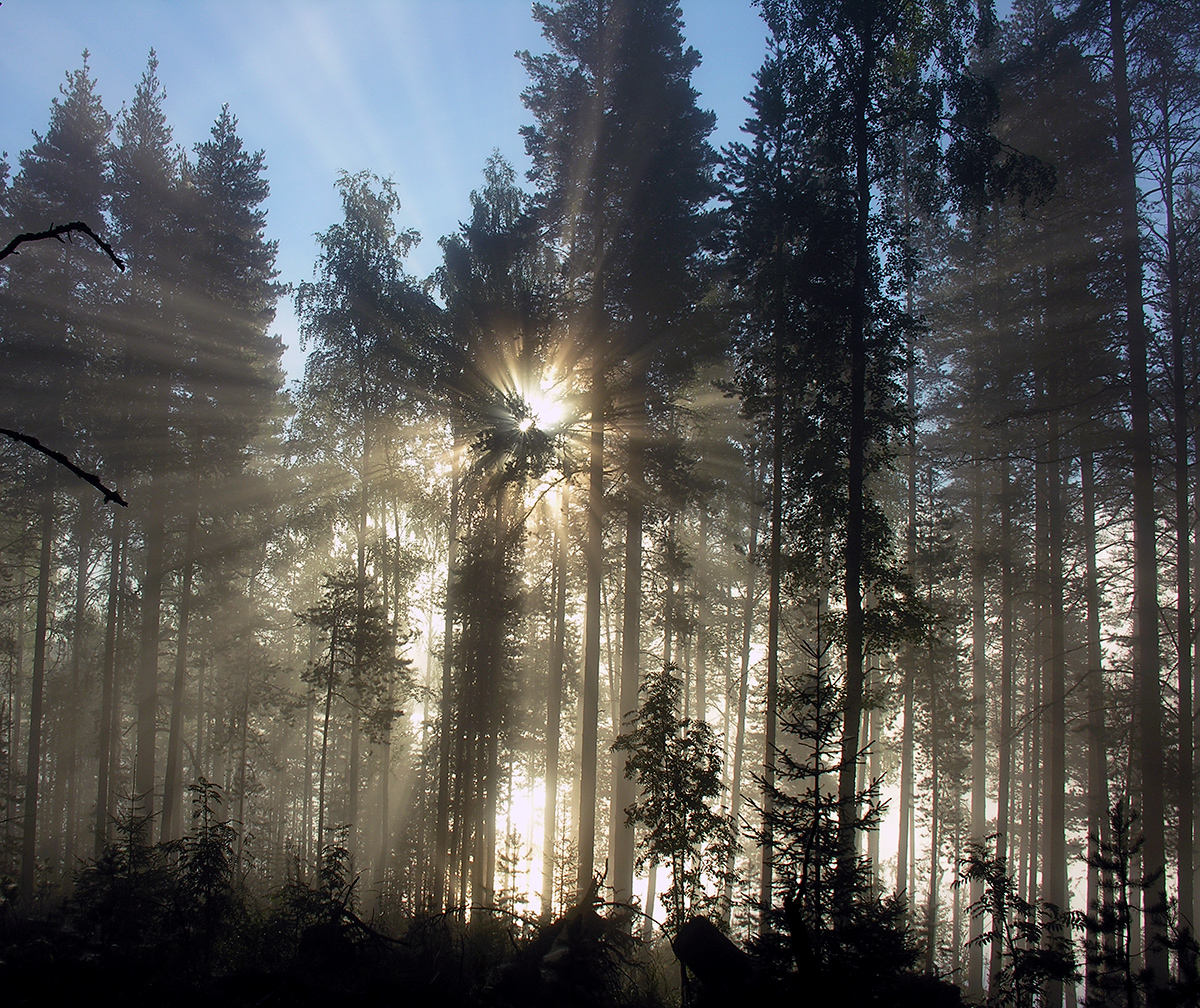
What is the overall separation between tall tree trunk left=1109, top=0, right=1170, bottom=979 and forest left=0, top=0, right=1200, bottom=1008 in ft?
0.32

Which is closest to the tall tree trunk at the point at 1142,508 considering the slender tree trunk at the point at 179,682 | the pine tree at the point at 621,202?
the pine tree at the point at 621,202

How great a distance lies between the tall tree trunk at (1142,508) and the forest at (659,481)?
10cm

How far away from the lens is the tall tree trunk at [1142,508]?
11.0 m

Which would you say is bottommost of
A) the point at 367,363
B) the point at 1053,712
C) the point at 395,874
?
the point at 395,874

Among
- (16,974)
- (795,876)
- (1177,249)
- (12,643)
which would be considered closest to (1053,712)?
(1177,249)

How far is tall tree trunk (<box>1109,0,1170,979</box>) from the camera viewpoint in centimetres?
1099

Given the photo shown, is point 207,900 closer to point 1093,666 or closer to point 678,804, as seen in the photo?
point 678,804

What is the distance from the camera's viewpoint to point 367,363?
1778 centimetres

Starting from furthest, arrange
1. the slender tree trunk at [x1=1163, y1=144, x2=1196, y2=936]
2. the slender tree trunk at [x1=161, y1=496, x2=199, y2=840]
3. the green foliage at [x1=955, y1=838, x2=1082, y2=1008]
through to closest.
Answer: the slender tree trunk at [x1=161, y1=496, x2=199, y2=840] < the slender tree trunk at [x1=1163, y1=144, x2=1196, y2=936] < the green foliage at [x1=955, y1=838, x2=1082, y2=1008]

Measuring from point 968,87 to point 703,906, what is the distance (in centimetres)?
1259

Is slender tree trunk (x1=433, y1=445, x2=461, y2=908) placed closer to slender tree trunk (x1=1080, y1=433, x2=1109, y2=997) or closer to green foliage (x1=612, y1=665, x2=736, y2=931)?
green foliage (x1=612, y1=665, x2=736, y2=931)

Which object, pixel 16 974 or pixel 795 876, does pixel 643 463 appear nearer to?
pixel 795 876

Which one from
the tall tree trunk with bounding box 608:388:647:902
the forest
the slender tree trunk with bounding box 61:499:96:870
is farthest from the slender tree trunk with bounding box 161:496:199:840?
the tall tree trunk with bounding box 608:388:647:902

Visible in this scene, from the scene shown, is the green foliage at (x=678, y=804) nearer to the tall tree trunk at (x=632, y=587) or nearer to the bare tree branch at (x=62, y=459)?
the tall tree trunk at (x=632, y=587)
